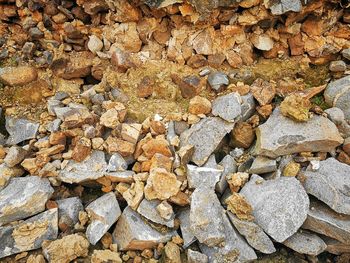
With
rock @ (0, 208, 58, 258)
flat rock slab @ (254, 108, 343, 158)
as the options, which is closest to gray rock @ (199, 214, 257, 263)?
flat rock slab @ (254, 108, 343, 158)

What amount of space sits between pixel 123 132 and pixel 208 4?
1706mm

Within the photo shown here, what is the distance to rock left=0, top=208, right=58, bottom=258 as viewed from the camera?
3.56 m

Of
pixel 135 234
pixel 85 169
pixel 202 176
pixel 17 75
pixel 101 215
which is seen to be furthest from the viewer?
pixel 17 75

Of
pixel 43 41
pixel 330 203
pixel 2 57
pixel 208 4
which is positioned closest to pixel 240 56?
pixel 208 4

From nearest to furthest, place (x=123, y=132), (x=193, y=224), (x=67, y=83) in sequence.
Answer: (x=193, y=224) < (x=123, y=132) < (x=67, y=83)

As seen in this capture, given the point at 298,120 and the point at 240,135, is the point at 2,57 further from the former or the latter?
the point at 298,120

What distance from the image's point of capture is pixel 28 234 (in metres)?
3.61

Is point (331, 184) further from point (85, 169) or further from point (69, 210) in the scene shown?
point (69, 210)

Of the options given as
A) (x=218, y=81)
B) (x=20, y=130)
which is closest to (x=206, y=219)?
(x=218, y=81)

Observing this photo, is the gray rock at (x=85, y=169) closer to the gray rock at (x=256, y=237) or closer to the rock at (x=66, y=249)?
the rock at (x=66, y=249)

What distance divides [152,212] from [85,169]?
2.91 ft

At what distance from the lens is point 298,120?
12.7 feet

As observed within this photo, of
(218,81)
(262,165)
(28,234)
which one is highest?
(218,81)

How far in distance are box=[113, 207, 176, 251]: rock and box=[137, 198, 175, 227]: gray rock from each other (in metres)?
0.10
